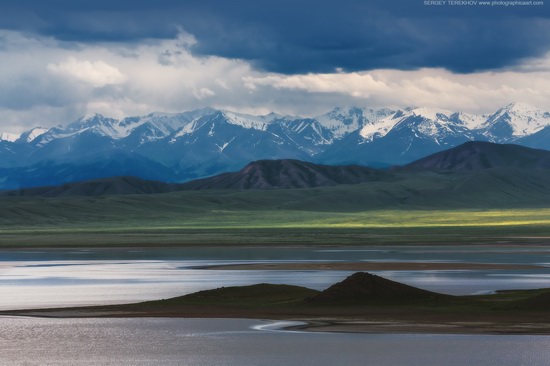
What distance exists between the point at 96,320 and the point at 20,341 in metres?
7.78

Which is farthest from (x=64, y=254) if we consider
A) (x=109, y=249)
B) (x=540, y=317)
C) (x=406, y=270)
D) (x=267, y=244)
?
(x=540, y=317)

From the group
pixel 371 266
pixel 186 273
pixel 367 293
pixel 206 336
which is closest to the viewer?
pixel 206 336

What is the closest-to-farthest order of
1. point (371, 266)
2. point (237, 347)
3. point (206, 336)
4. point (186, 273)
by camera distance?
1. point (237, 347)
2. point (206, 336)
3. point (186, 273)
4. point (371, 266)

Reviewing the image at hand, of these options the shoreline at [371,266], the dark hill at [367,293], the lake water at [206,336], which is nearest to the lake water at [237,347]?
the lake water at [206,336]

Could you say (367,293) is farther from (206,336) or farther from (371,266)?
(371,266)

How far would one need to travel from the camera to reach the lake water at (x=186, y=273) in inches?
2589

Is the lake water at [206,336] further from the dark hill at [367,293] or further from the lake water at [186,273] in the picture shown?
the dark hill at [367,293]

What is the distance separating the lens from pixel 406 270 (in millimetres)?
87562

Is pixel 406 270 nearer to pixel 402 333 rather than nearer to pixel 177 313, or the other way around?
pixel 177 313

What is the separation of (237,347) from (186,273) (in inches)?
1793

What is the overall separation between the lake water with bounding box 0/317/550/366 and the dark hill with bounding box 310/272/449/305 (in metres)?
→ 8.21

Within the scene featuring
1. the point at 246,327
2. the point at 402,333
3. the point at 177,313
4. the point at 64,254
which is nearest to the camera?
the point at 402,333

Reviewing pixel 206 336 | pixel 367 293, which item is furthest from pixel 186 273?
pixel 206 336

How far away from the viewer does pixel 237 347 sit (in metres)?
40.9
